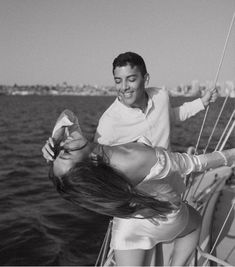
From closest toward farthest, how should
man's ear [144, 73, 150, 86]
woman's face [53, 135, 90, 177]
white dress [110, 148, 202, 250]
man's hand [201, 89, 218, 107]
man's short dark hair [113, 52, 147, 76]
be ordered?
woman's face [53, 135, 90, 177] → white dress [110, 148, 202, 250] → man's short dark hair [113, 52, 147, 76] → man's ear [144, 73, 150, 86] → man's hand [201, 89, 218, 107]

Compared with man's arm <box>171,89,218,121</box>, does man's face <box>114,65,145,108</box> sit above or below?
above

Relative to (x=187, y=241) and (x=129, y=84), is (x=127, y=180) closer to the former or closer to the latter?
(x=129, y=84)

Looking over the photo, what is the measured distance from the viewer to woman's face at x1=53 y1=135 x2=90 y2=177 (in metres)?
1.64

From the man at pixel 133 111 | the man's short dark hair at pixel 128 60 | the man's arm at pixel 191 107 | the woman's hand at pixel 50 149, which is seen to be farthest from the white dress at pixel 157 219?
the man's arm at pixel 191 107

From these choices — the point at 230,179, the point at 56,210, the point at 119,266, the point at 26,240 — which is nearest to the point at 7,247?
the point at 26,240

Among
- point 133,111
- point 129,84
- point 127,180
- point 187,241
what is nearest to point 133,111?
point 133,111

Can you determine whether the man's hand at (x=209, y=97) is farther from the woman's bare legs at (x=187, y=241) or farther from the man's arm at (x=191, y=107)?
the woman's bare legs at (x=187, y=241)

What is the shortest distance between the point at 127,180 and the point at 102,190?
0.14m

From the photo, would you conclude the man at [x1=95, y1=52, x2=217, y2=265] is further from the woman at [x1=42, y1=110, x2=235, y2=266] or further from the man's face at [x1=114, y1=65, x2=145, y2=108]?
the woman at [x1=42, y1=110, x2=235, y2=266]

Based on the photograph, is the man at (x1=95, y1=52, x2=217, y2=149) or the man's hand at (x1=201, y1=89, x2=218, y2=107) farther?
the man's hand at (x1=201, y1=89, x2=218, y2=107)

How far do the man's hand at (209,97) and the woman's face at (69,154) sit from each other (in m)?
1.57

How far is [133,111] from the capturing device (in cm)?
229

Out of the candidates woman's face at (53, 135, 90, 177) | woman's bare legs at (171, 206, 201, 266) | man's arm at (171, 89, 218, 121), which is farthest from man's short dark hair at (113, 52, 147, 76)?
woman's bare legs at (171, 206, 201, 266)

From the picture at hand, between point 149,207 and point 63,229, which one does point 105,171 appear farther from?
point 63,229
